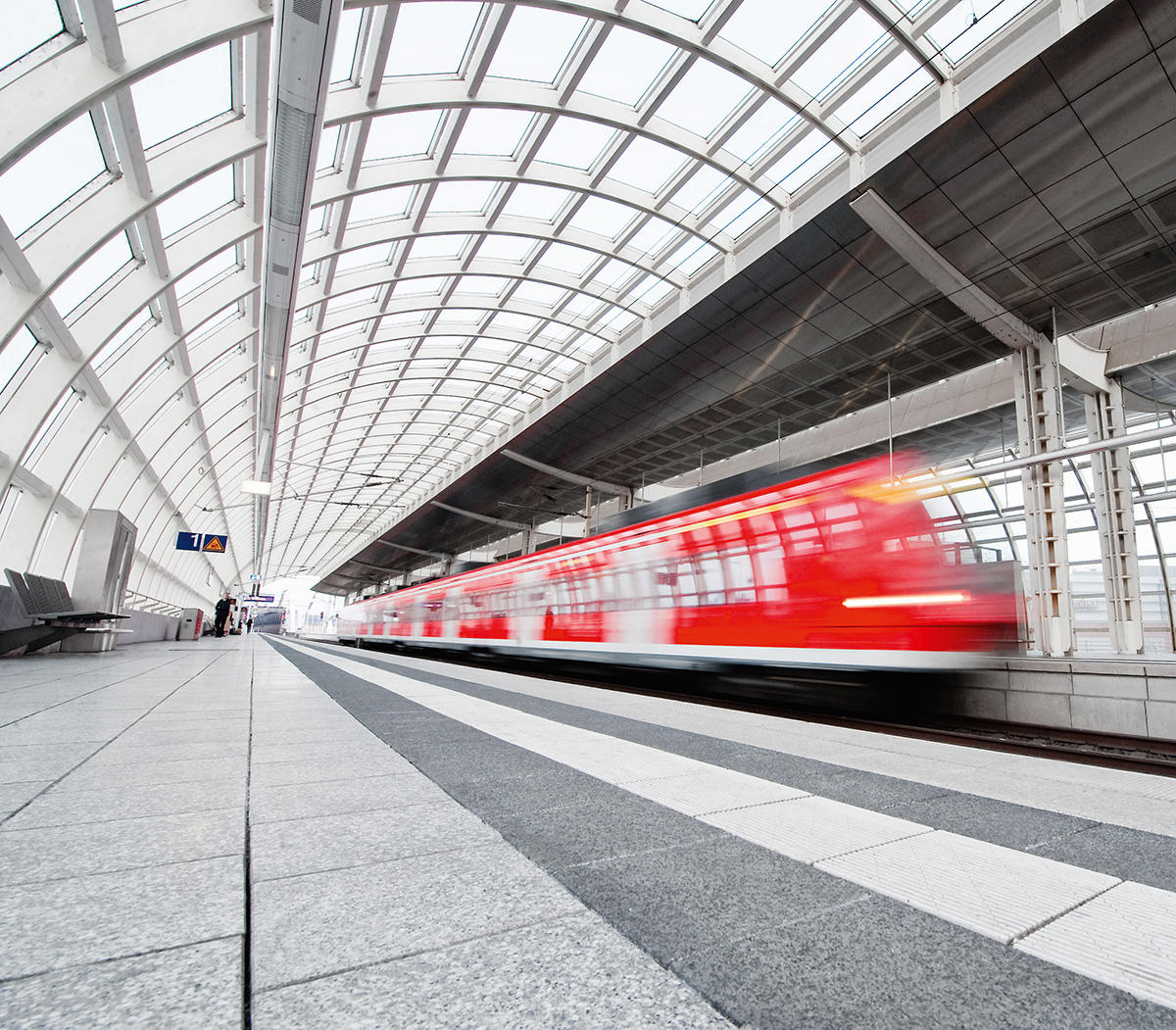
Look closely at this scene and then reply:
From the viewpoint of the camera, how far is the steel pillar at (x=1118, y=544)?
530 inches

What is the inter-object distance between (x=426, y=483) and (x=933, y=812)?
39164 mm

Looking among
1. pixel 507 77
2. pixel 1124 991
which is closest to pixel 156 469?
pixel 507 77

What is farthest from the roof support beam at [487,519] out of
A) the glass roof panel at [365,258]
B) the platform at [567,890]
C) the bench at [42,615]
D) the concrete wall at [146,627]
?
the platform at [567,890]

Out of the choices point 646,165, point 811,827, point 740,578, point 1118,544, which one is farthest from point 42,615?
point 1118,544

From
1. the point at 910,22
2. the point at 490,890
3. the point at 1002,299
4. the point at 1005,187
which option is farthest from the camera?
the point at 1002,299

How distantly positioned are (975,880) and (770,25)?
12.3m

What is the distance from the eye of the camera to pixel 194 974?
120cm

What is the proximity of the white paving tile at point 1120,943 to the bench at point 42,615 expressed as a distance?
1317 cm

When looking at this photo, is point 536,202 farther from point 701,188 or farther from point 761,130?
point 761,130

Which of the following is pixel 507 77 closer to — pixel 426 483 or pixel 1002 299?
pixel 1002 299

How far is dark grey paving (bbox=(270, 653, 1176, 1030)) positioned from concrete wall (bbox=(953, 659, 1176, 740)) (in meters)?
7.27

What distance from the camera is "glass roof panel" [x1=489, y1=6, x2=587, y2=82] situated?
1106 centimetres

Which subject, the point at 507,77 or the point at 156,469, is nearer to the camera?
the point at 507,77

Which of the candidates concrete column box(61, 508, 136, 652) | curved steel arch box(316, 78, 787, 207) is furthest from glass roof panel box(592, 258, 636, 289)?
concrete column box(61, 508, 136, 652)
